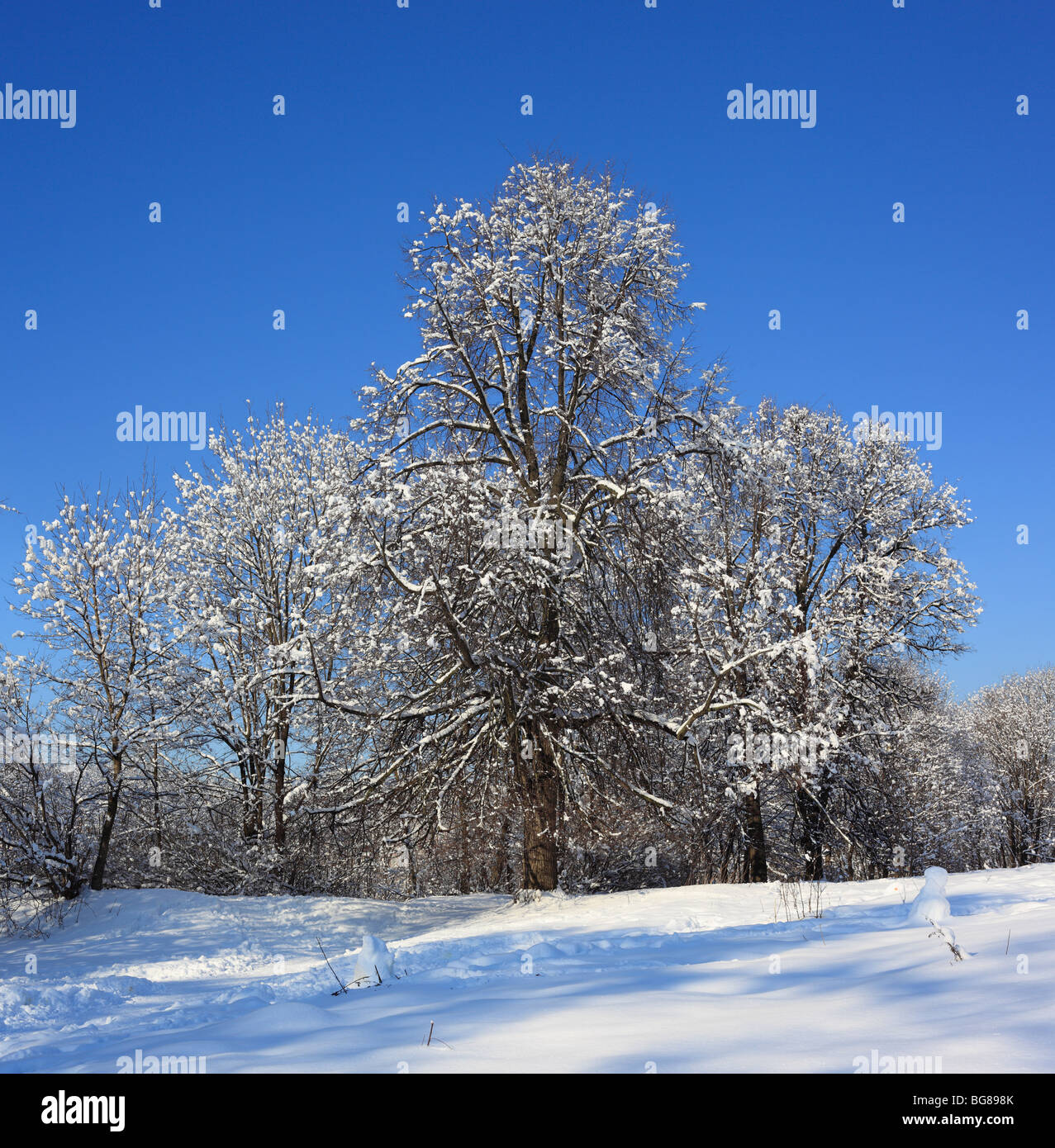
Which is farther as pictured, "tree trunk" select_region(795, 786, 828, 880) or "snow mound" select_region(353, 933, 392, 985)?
"tree trunk" select_region(795, 786, 828, 880)

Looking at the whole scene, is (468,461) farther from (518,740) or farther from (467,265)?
(518,740)

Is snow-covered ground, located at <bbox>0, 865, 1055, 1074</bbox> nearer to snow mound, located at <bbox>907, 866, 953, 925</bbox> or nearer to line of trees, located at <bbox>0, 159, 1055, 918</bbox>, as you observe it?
snow mound, located at <bbox>907, 866, 953, 925</bbox>

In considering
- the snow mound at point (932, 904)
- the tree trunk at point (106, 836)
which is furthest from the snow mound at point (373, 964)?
the tree trunk at point (106, 836)

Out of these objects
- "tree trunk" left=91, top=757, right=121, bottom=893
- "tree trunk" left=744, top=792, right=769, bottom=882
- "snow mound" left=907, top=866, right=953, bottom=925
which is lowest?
"tree trunk" left=744, top=792, right=769, bottom=882

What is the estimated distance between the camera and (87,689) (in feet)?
50.7

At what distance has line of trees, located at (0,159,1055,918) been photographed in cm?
1261

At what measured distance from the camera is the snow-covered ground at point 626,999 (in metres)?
2.98

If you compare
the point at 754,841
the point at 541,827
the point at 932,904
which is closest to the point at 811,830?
the point at 754,841

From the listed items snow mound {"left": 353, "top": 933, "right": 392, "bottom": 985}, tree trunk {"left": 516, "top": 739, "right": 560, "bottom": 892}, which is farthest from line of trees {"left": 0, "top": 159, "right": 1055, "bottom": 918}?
snow mound {"left": 353, "top": 933, "right": 392, "bottom": 985}

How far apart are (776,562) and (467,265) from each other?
31.2 ft

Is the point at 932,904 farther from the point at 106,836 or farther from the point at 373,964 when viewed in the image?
the point at 106,836

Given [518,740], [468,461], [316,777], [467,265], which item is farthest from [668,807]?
[467,265]

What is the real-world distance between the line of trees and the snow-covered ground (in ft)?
11.5

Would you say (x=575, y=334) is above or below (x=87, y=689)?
above
